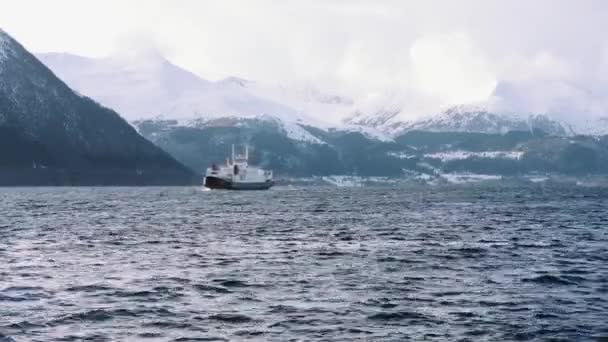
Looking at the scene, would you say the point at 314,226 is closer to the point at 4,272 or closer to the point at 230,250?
the point at 230,250

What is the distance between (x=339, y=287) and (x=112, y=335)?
18.0 m

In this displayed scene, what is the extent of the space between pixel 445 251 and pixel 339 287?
79.1 ft

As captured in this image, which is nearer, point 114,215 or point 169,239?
point 169,239

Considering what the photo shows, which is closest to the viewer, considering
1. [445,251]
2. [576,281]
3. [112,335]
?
[112,335]

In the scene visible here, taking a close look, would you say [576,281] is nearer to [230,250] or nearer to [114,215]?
[230,250]

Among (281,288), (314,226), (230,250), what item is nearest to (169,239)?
(230,250)

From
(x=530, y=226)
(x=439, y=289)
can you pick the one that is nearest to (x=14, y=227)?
(x=530, y=226)

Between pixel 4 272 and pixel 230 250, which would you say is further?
pixel 230 250

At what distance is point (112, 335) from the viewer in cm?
4097

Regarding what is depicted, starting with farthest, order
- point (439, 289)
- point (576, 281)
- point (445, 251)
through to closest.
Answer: point (445, 251)
point (576, 281)
point (439, 289)

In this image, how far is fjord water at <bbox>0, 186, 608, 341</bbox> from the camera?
42719 millimetres

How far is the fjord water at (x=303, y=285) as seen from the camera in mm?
42719

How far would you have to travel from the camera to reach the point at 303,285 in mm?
56125

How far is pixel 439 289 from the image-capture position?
5466 centimetres
